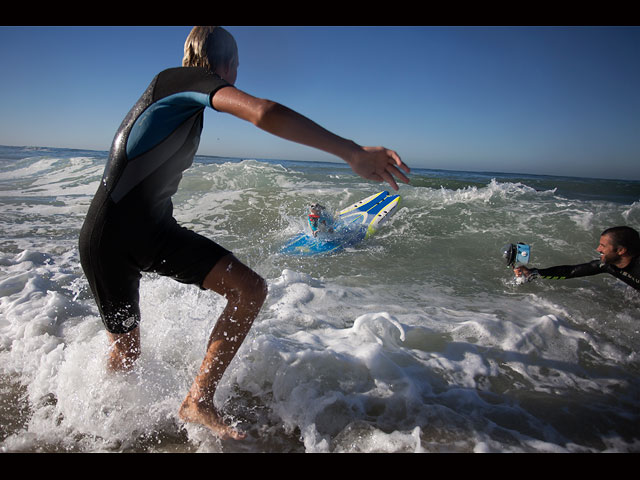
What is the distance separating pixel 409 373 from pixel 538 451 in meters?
0.80

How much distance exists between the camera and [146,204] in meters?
1.51

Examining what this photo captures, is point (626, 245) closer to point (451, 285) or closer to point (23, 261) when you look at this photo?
point (451, 285)

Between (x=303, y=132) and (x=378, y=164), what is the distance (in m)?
0.29

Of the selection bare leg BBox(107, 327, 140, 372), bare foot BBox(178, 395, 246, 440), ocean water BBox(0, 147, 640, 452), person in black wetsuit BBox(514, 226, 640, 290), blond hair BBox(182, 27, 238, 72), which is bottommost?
ocean water BBox(0, 147, 640, 452)

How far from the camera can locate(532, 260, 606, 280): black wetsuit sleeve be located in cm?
408

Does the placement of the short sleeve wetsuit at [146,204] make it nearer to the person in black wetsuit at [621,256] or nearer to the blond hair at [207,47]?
the blond hair at [207,47]

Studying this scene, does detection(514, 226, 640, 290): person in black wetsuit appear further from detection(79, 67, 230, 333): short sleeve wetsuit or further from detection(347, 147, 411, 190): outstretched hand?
detection(79, 67, 230, 333): short sleeve wetsuit

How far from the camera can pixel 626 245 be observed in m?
3.84

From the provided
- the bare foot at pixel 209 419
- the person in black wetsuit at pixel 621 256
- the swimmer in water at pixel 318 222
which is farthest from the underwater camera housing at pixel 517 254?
the bare foot at pixel 209 419

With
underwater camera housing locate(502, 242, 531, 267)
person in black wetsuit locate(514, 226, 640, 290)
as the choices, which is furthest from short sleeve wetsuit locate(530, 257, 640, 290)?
underwater camera housing locate(502, 242, 531, 267)

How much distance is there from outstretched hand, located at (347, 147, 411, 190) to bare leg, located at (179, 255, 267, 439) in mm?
828

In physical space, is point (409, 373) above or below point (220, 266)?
below

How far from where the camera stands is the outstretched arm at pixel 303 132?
113cm
